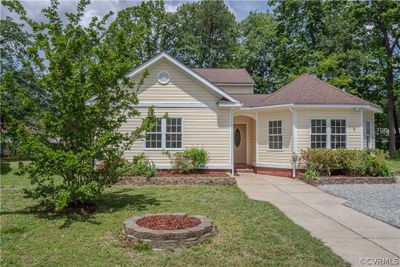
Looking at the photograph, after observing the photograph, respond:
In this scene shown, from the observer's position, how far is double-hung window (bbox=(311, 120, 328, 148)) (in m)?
15.3

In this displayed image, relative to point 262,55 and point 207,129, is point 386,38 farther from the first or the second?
point 207,129

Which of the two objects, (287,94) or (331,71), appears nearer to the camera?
(287,94)

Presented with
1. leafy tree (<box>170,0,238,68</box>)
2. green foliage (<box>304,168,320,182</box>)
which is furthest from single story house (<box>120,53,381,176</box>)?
leafy tree (<box>170,0,238,68</box>)

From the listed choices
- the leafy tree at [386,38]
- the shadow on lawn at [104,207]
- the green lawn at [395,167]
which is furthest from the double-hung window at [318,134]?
the leafy tree at [386,38]

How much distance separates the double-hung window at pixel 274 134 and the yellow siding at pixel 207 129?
2.45 m

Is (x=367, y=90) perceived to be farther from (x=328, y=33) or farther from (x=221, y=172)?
(x=221, y=172)

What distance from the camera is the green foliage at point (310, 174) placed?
1364 cm

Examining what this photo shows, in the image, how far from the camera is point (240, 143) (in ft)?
61.5

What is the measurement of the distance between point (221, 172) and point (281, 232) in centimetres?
846

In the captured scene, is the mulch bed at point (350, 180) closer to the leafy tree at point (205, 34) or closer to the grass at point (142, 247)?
the grass at point (142, 247)

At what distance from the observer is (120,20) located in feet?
28.6

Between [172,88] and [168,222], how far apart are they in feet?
30.8

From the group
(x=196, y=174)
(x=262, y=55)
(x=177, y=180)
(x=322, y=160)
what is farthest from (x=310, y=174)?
(x=262, y=55)

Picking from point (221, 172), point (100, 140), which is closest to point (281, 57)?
point (221, 172)
